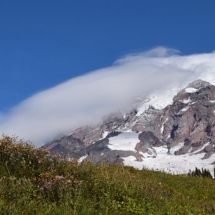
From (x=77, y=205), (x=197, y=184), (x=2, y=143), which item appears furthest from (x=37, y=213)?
(x=197, y=184)

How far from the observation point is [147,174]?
20.3 m

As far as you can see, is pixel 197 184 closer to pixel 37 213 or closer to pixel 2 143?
pixel 2 143

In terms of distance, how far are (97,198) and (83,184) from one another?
58cm

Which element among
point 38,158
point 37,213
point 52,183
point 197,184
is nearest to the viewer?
point 37,213

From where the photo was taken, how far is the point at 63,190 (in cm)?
1087

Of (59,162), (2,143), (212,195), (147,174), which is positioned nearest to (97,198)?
(59,162)

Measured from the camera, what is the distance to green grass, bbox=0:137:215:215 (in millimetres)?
9734

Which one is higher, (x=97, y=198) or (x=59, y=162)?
(x=59, y=162)

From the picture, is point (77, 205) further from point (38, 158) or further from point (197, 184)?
point (197, 184)

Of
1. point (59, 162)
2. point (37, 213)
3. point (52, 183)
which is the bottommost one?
point (37, 213)

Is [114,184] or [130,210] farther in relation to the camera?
[114,184]

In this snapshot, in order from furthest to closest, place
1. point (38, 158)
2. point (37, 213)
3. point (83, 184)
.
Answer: point (38, 158), point (83, 184), point (37, 213)

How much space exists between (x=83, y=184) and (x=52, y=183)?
3.41 feet

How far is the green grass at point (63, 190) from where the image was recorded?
31.9ft
